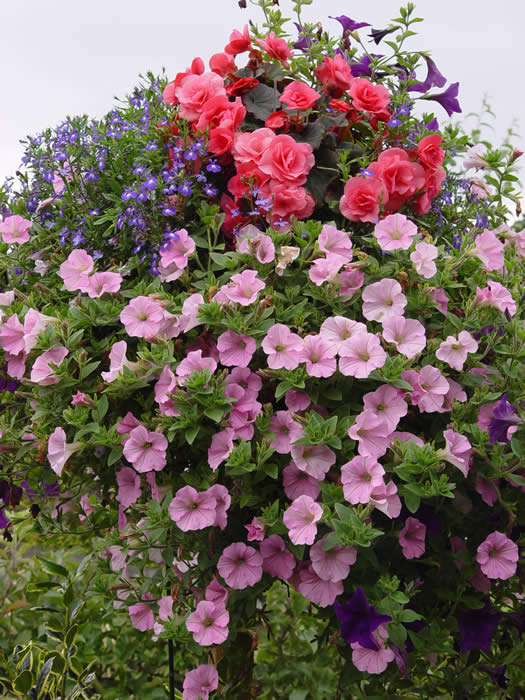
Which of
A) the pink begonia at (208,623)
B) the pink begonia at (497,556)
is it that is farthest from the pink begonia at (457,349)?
the pink begonia at (208,623)

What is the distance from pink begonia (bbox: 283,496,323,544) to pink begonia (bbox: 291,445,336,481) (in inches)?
3.1

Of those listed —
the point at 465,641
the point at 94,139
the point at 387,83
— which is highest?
the point at 387,83

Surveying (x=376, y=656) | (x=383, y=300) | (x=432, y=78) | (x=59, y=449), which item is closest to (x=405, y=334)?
(x=383, y=300)

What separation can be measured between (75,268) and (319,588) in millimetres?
973

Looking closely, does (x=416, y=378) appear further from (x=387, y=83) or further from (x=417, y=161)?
(x=387, y=83)

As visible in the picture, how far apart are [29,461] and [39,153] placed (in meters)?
0.91

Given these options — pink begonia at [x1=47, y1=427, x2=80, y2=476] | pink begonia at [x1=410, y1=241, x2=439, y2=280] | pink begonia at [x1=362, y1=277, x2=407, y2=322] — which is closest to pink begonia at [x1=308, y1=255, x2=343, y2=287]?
pink begonia at [x1=362, y1=277, x2=407, y2=322]

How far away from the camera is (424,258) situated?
1.72m

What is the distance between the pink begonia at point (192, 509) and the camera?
156cm

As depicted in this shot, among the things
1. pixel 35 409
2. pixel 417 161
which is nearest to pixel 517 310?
pixel 417 161

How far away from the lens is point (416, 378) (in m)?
1.61

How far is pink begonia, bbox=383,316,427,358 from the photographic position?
5.24 ft

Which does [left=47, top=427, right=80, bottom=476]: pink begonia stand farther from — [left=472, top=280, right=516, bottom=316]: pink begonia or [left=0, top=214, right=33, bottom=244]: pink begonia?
[left=472, top=280, right=516, bottom=316]: pink begonia

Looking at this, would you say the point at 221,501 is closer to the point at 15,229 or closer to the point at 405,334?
the point at 405,334
